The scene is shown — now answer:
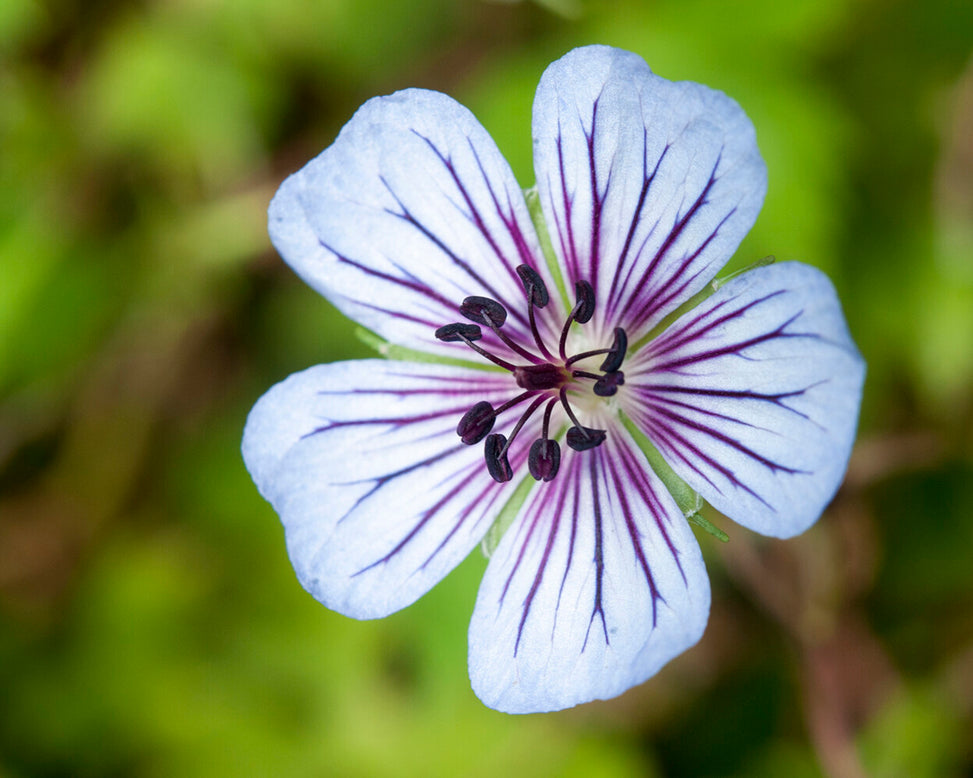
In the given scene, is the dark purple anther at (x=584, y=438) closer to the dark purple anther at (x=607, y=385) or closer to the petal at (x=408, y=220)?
the dark purple anther at (x=607, y=385)

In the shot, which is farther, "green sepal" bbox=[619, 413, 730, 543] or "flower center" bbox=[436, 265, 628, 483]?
"flower center" bbox=[436, 265, 628, 483]

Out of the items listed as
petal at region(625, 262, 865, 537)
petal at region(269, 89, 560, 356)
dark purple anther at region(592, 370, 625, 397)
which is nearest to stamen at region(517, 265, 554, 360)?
petal at region(269, 89, 560, 356)

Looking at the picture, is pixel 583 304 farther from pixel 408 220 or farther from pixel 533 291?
pixel 408 220

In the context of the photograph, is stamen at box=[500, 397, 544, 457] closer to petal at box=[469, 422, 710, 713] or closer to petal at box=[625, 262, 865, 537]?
petal at box=[469, 422, 710, 713]

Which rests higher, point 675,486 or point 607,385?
point 607,385

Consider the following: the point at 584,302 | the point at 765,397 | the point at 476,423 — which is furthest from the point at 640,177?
the point at 476,423

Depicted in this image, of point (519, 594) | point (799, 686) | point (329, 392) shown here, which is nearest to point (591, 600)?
point (519, 594)

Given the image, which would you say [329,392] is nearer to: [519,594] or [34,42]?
[519,594]
